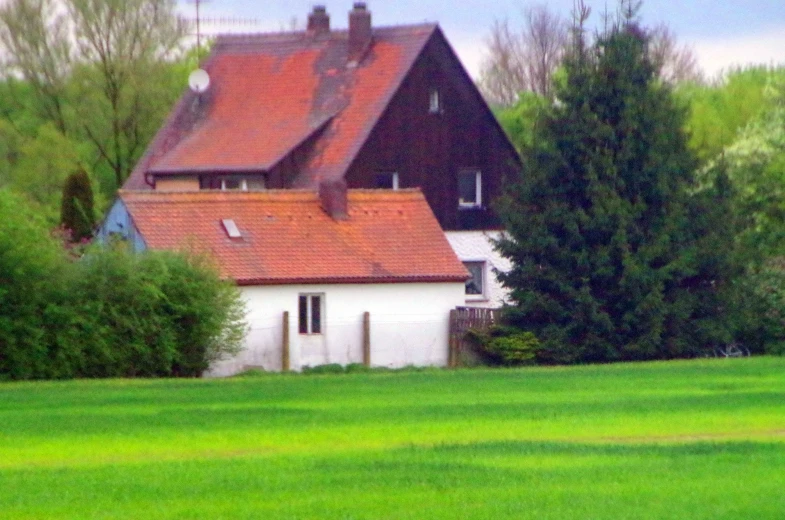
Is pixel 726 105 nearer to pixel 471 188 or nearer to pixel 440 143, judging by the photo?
pixel 471 188

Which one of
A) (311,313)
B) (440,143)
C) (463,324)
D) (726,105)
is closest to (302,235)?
(311,313)

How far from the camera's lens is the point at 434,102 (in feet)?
167

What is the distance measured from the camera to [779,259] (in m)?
44.8

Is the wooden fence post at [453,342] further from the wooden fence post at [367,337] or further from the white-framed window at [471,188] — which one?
the white-framed window at [471,188]

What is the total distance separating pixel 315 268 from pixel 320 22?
15.5m

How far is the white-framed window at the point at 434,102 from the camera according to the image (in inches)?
2000

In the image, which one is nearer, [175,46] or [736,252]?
[736,252]

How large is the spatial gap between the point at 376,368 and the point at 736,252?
403 inches

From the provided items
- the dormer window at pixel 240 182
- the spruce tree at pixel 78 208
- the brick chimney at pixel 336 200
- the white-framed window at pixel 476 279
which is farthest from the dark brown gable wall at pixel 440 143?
the spruce tree at pixel 78 208

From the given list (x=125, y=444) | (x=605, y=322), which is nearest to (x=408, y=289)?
(x=605, y=322)

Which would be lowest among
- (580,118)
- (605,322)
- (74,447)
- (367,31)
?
(74,447)

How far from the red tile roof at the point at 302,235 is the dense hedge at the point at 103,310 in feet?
7.54

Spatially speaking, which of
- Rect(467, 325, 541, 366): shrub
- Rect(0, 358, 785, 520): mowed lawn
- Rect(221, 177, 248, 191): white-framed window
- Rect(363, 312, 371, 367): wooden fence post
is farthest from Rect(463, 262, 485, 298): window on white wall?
Rect(0, 358, 785, 520): mowed lawn

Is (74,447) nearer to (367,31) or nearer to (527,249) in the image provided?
(527,249)
